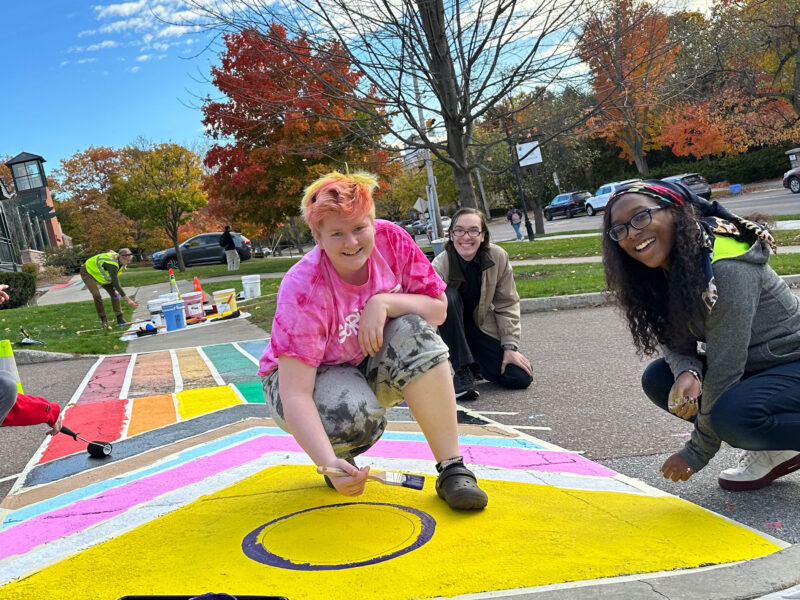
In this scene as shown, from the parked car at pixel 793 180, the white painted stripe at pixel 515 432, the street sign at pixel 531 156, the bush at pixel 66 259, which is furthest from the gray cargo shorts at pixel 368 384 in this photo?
the bush at pixel 66 259

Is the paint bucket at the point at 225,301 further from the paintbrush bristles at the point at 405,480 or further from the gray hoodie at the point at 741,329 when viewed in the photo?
the gray hoodie at the point at 741,329

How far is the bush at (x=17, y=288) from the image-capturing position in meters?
21.1

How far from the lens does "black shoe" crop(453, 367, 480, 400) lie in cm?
498

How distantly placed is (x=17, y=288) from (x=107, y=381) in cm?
1647

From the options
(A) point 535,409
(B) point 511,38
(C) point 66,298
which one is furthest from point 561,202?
(A) point 535,409

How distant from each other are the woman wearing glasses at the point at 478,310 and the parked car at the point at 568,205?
135 ft

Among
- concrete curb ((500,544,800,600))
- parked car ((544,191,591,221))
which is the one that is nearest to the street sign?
concrete curb ((500,544,800,600))

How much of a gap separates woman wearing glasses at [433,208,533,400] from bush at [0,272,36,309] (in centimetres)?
1919

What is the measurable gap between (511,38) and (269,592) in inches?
284

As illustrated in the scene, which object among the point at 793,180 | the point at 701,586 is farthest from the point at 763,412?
the point at 793,180

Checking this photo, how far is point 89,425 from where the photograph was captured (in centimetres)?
499

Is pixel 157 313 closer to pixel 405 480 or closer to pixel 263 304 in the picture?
pixel 263 304

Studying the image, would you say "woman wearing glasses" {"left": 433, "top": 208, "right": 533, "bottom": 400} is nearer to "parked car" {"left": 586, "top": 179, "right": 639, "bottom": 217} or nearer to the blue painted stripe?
the blue painted stripe

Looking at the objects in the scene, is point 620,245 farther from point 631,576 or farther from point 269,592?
point 269,592
